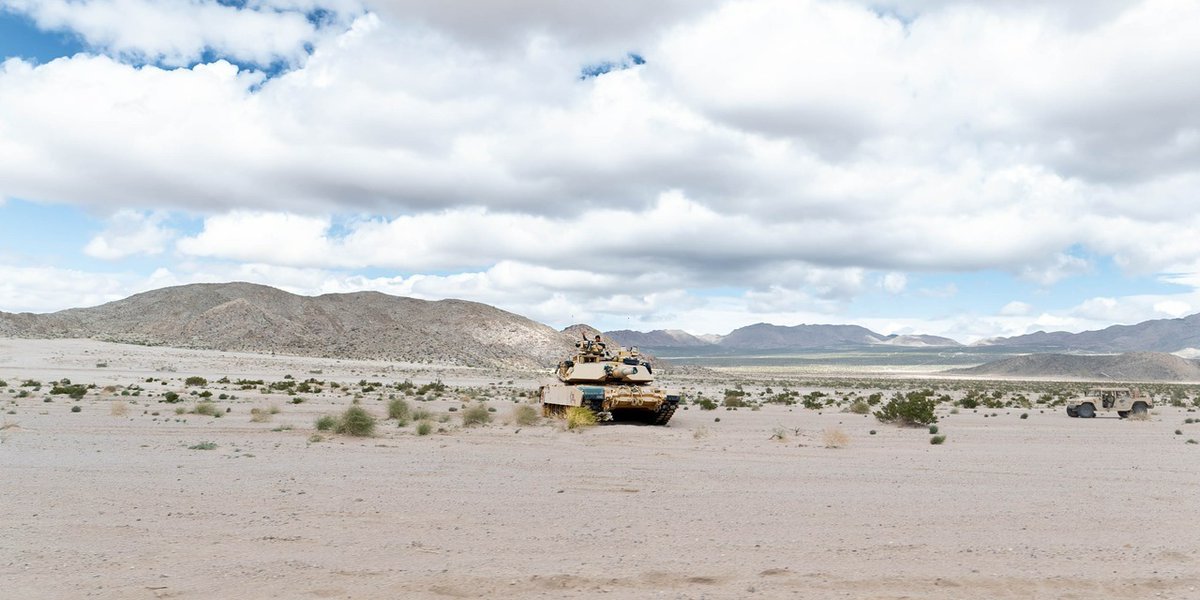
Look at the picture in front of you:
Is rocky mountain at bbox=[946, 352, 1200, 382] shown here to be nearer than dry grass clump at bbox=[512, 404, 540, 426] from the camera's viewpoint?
No

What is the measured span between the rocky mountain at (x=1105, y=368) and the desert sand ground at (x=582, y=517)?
12820 cm

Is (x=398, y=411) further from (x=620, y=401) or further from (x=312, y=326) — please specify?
(x=312, y=326)

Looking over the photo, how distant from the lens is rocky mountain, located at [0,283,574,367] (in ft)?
326

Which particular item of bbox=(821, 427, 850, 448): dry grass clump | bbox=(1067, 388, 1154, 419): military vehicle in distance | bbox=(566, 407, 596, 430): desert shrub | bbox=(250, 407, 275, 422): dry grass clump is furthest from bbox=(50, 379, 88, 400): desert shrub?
bbox=(1067, 388, 1154, 419): military vehicle in distance

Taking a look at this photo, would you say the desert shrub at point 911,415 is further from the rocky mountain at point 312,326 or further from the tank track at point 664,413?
the rocky mountain at point 312,326

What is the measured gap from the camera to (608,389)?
26.7 meters

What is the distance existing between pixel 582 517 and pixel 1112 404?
3227cm

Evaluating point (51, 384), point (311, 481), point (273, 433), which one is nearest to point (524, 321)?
point (51, 384)

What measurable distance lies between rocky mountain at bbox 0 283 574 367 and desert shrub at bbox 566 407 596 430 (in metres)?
73.7

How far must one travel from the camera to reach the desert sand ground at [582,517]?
27.4 feet

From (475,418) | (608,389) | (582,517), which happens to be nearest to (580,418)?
(608,389)

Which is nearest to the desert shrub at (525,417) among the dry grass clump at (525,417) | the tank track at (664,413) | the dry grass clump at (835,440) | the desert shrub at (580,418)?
the dry grass clump at (525,417)

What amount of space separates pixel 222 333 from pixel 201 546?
3945 inches

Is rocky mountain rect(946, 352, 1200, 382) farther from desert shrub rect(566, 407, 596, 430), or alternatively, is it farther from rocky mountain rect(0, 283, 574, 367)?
desert shrub rect(566, 407, 596, 430)
